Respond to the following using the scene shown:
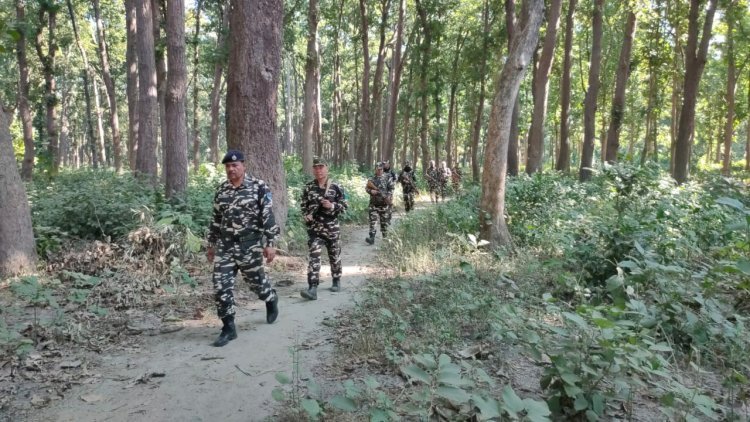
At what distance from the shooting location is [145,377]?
4.34m

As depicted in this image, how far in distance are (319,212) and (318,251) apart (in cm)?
60

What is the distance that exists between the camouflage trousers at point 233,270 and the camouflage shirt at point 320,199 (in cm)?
175

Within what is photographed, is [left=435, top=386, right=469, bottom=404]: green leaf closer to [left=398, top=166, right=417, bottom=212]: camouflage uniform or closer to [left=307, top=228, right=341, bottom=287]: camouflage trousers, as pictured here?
[left=307, top=228, right=341, bottom=287]: camouflage trousers

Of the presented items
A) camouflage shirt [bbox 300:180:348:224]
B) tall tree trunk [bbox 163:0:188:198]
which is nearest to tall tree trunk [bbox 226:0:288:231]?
tall tree trunk [bbox 163:0:188:198]

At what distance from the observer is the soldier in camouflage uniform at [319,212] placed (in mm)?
7004

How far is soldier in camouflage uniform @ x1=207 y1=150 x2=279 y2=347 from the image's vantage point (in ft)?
17.0

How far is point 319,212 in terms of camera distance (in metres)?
7.16

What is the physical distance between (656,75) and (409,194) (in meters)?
17.2

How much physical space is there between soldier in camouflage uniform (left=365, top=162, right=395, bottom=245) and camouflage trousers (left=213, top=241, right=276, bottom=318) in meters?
6.26

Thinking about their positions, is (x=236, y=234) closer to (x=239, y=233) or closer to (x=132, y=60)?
(x=239, y=233)

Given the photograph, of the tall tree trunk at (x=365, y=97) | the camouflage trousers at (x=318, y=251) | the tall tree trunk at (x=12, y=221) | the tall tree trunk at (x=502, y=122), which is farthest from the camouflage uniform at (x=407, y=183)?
the tall tree trunk at (x=12, y=221)

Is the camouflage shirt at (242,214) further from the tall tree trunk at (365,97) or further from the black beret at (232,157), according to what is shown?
the tall tree trunk at (365,97)

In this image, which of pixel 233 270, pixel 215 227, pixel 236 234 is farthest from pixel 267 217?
pixel 233 270

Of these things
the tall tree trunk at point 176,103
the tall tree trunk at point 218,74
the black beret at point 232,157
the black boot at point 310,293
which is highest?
the tall tree trunk at point 218,74
